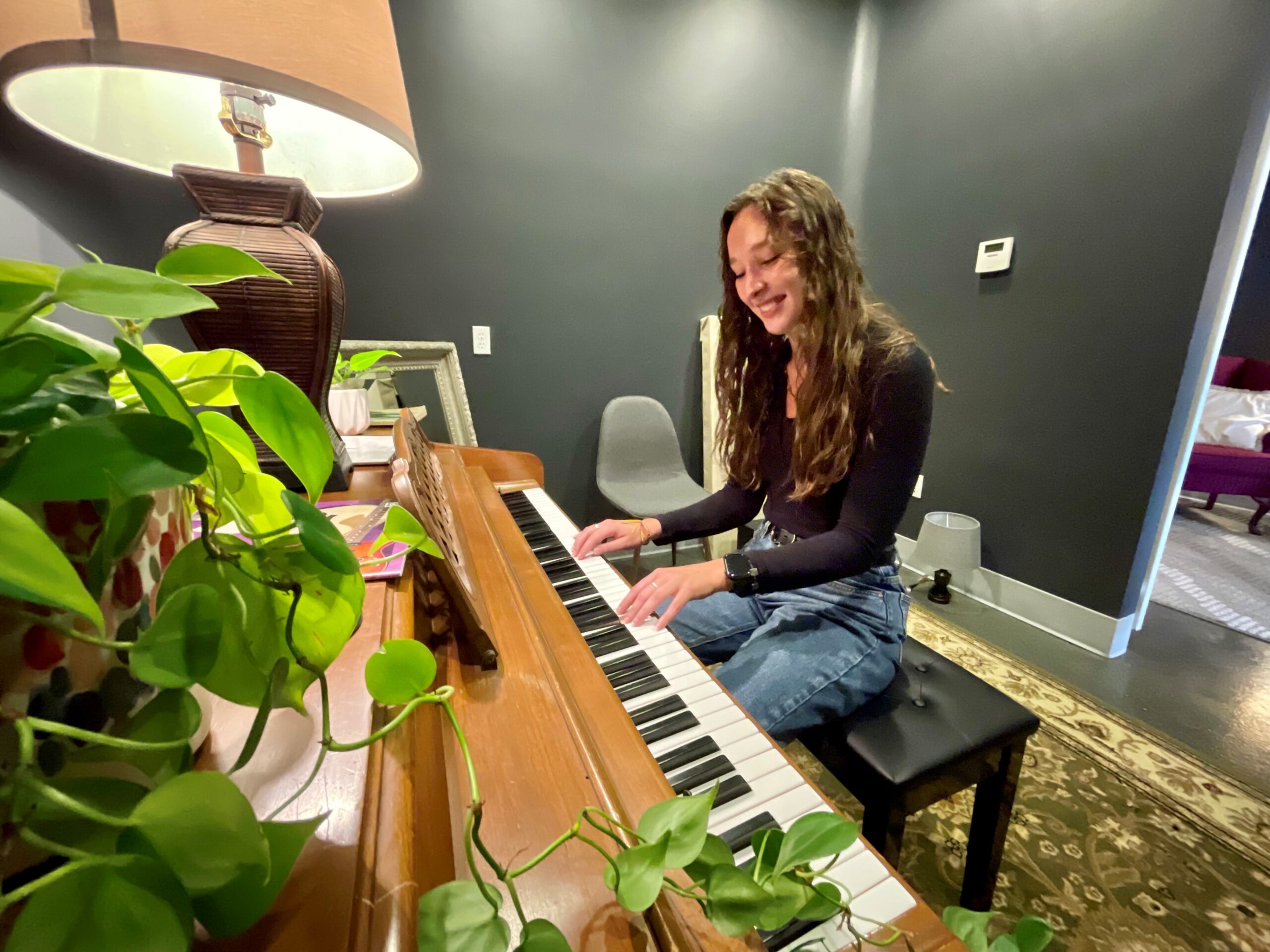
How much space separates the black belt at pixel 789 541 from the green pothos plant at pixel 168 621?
0.86 m

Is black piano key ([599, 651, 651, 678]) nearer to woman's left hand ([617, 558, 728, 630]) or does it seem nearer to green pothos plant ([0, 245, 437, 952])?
woman's left hand ([617, 558, 728, 630])

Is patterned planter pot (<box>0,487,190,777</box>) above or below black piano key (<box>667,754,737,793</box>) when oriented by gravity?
above

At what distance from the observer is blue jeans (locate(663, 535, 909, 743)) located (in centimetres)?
77

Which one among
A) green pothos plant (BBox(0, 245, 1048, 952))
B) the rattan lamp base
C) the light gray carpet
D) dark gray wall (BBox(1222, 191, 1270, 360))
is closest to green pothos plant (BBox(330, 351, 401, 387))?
the rattan lamp base

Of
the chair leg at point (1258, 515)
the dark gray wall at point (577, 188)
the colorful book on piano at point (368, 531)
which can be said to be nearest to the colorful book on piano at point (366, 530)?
the colorful book on piano at point (368, 531)

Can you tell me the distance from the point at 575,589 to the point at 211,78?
874 mm

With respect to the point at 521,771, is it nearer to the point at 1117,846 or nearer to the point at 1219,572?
the point at 1117,846

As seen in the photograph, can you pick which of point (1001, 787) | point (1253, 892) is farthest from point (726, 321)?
point (1253, 892)

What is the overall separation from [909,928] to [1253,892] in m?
1.33

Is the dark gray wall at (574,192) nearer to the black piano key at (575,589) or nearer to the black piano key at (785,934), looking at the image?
the black piano key at (575,589)

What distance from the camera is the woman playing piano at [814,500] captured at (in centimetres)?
80

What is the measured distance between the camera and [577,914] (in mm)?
321

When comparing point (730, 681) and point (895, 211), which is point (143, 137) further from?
point (895, 211)

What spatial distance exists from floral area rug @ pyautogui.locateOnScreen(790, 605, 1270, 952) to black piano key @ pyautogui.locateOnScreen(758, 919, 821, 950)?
874mm
